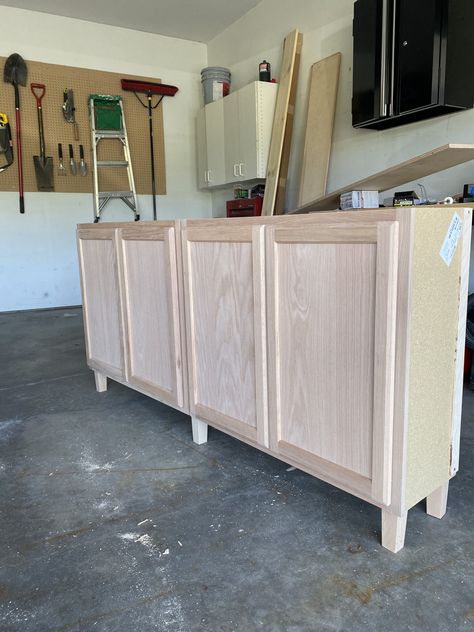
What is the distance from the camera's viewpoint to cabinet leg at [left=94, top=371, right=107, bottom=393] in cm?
257

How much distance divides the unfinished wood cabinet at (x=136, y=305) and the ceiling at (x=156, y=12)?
3.41m

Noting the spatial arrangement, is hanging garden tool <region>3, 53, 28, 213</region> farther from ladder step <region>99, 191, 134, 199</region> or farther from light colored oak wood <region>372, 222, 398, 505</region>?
light colored oak wood <region>372, 222, 398, 505</region>

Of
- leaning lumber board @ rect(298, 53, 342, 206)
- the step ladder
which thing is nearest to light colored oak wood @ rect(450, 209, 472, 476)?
leaning lumber board @ rect(298, 53, 342, 206)

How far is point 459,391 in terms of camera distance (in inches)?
53.0

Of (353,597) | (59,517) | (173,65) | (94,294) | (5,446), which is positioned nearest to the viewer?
(353,597)

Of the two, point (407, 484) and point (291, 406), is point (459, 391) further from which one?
point (291, 406)

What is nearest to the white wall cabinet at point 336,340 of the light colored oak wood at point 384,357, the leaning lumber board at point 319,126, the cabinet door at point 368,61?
the light colored oak wood at point 384,357

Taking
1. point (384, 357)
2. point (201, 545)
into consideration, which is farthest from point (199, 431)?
point (384, 357)

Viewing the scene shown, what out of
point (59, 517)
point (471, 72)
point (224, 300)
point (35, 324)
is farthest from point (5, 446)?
point (471, 72)

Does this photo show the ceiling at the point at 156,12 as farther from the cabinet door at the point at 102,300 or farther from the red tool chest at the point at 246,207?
the cabinet door at the point at 102,300

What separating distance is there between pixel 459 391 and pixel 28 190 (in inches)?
186

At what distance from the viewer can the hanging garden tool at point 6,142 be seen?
461 cm

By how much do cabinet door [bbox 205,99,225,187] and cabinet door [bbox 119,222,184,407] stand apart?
10.6 ft

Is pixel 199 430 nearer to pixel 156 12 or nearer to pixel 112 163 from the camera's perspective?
pixel 112 163
